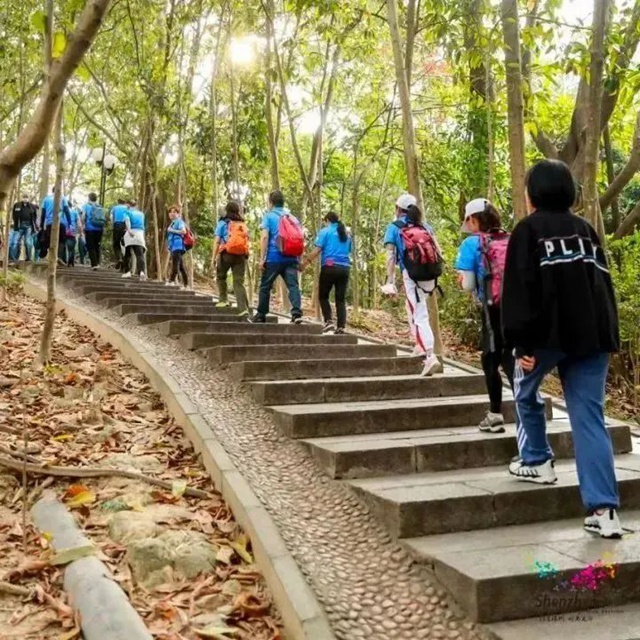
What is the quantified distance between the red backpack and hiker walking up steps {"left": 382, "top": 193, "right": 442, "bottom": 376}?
1.86 m

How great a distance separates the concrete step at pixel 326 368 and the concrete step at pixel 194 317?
2097mm

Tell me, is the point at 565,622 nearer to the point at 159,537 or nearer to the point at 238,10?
the point at 159,537

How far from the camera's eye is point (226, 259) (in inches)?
373

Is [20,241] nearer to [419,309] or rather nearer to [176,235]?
[176,235]

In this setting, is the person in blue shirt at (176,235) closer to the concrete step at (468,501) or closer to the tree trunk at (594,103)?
the tree trunk at (594,103)

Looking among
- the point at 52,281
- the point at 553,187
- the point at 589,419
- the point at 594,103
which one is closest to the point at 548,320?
the point at 589,419

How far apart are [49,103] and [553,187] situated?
2758 mm

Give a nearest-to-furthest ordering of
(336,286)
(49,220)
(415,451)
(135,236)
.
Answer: (415,451)
(336,286)
(49,220)
(135,236)

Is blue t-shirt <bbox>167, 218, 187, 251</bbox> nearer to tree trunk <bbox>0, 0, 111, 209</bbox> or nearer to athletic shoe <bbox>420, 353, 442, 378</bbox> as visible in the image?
athletic shoe <bbox>420, 353, 442, 378</bbox>

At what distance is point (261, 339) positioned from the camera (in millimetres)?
8148

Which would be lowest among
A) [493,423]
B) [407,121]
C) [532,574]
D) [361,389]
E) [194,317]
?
[532,574]

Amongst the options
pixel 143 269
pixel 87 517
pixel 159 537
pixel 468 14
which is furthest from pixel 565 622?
pixel 143 269

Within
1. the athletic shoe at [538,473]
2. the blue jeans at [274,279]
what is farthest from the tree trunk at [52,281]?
the athletic shoe at [538,473]

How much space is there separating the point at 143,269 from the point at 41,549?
11.2 meters
